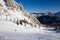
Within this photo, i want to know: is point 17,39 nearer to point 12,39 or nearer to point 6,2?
point 12,39

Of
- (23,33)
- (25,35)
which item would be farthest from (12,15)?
(25,35)

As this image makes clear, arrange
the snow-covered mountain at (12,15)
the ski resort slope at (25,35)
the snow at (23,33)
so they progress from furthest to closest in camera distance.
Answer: the snow-covered mountain at (12,15), the snow at (23,33), the ski resort slope at (25,35)

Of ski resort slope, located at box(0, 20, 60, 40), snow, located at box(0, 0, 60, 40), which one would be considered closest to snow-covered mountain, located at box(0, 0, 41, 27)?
snow, located at box(0, 0, 60, 40)

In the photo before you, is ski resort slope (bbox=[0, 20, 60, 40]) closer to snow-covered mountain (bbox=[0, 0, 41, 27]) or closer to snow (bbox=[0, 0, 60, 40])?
snow (bbox=[0, 0, 60, 40])

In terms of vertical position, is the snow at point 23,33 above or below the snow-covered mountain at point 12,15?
below

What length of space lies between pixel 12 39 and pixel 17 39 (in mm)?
615

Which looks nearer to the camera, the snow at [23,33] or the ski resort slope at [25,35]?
the ski resort slope at [25,35]

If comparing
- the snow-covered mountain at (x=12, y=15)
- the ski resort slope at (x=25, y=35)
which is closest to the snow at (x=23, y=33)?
the ski resort slope at (x=25, y=35)

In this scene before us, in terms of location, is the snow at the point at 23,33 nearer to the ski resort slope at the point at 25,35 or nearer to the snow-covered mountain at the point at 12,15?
the ski resort slope at the point at 25,35

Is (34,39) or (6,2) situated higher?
(6,2)

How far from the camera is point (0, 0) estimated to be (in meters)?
82.8

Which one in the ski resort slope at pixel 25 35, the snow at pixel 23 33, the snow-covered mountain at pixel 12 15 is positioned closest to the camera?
the ski resort slope at pixel 25 35

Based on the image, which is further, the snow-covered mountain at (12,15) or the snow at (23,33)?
the snow-covered mountain at (12,15)

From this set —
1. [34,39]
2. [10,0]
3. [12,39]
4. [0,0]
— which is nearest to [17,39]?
[12,39]
